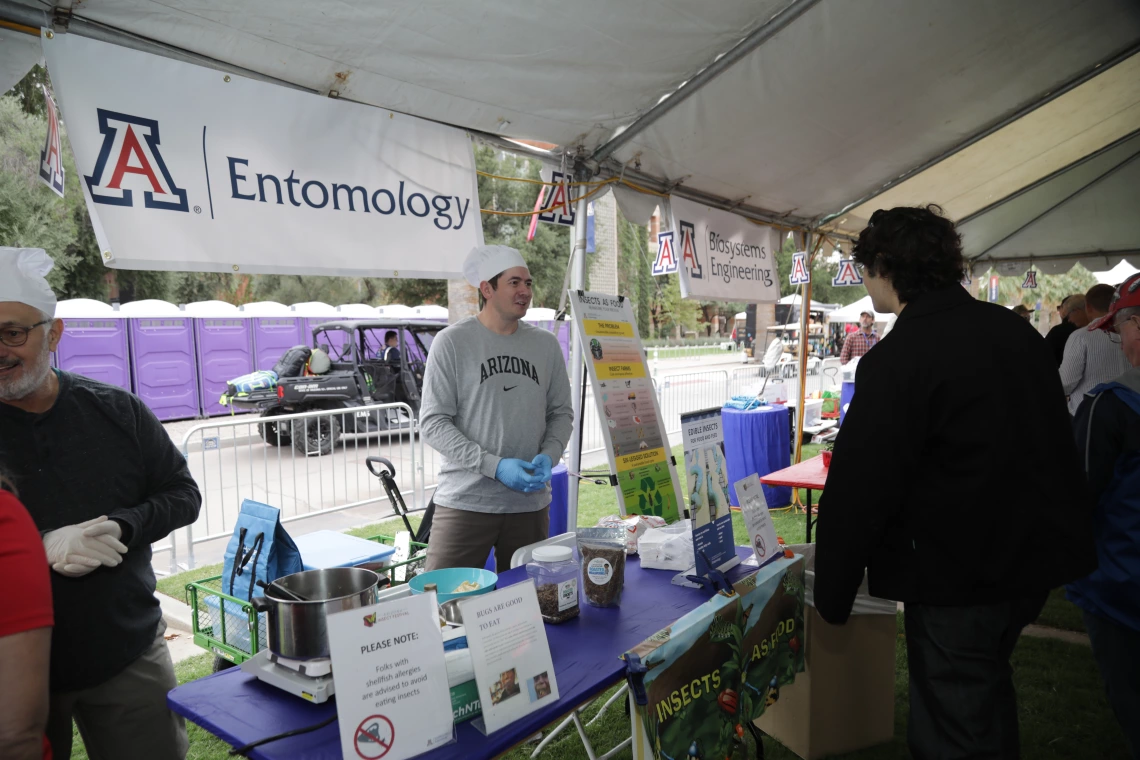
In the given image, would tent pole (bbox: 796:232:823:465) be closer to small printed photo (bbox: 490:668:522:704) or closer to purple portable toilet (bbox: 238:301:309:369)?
small printed photo (bbox: 490:668:522:704)

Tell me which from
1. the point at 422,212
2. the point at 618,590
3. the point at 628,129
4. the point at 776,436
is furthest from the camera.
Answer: the point at 776,436

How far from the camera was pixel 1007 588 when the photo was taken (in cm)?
161

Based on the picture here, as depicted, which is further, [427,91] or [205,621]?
[205,621]

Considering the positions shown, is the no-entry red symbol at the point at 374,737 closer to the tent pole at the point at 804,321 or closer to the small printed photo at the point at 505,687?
the small printed photo at the point at 505,687

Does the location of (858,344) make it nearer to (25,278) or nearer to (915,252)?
(915,252)

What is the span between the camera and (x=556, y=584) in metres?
1.77

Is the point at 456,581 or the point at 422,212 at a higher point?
the point at 422,212

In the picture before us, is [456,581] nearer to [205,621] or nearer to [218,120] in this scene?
[218,120]

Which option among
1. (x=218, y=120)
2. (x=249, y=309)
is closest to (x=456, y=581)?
(x=218, y=120)

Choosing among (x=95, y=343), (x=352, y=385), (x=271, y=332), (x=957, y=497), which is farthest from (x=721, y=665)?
(x=271, y=332)

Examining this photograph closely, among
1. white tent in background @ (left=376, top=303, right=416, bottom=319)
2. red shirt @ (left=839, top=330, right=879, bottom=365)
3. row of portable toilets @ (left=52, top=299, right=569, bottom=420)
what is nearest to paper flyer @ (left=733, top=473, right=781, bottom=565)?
red shirt @ (left=839, top=330, right=879, bottom=365)

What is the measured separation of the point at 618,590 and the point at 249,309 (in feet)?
47.9

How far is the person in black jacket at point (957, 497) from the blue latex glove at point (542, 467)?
985mm

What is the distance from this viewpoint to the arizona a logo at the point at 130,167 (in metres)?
2.03
